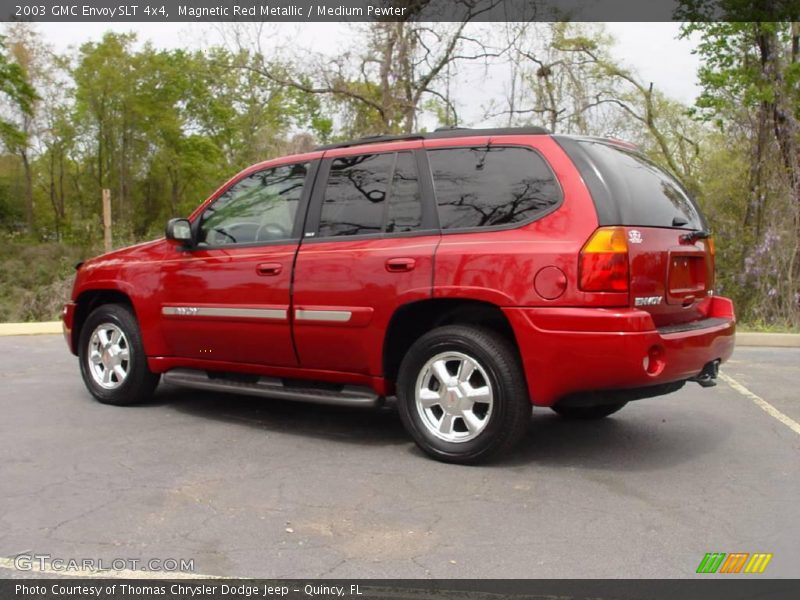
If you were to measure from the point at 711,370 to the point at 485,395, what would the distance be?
142cm

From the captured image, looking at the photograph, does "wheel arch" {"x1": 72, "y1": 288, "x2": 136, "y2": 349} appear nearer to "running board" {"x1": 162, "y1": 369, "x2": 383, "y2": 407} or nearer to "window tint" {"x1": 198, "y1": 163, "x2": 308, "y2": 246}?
"running board" {"x1": 162, "y1": 369, "x2": 383, "y2": 407}

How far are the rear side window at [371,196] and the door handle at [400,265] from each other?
23 centimetres

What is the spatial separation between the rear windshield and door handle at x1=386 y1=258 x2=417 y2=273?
1095 mm

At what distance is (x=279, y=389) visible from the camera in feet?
18.1

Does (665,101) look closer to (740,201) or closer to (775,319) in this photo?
(740,201)

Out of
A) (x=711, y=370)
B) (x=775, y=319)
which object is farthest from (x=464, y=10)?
(x=711, y=370)

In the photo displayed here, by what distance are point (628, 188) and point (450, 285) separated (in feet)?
3.76

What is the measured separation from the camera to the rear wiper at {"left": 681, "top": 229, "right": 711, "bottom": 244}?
482cm

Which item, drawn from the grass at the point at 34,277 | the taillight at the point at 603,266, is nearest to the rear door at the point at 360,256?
the taillight at the point at 603,266

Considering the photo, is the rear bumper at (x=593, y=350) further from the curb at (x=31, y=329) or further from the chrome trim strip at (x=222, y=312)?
the curb at (x=31, y=329)

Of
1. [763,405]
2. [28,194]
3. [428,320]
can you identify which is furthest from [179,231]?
[28,194]

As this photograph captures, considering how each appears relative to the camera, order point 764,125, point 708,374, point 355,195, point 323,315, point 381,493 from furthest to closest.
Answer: point 764,125, point 355,195, point 323,315, point 708,374, point 381,493

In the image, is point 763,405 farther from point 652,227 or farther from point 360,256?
point 360,256

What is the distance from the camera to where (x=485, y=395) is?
460cm
